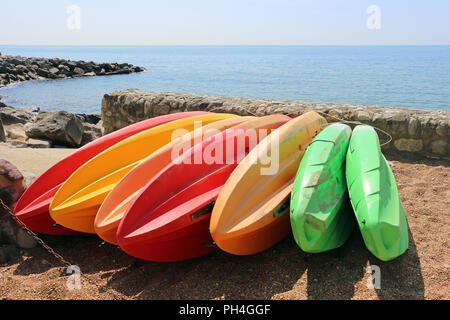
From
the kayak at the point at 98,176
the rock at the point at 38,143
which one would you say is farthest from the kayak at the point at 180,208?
the rock at the point at 38,143

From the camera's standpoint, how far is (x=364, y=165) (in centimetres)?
291

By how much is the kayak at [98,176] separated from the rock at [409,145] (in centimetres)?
261

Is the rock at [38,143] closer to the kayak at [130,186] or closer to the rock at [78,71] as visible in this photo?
the kayak at [130,186]

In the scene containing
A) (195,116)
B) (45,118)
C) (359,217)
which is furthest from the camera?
(45,118)

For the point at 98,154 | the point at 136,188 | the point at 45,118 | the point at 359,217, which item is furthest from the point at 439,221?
the point at 45,118

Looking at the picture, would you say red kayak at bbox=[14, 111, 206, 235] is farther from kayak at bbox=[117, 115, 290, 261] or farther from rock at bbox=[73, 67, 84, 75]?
rock at bbox=[73, 67, 84, 75]

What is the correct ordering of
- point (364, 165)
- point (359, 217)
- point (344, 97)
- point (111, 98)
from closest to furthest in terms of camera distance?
point (359, 217), point (364, 165), point (111, 98), point (344, 97)

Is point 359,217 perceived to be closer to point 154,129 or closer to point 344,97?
point 154,129

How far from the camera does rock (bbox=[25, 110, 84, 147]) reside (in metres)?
8.45

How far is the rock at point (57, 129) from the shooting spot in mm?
8453

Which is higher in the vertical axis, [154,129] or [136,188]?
A: [154,129]

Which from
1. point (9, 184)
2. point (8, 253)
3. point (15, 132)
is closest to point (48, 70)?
point (15, 132)
